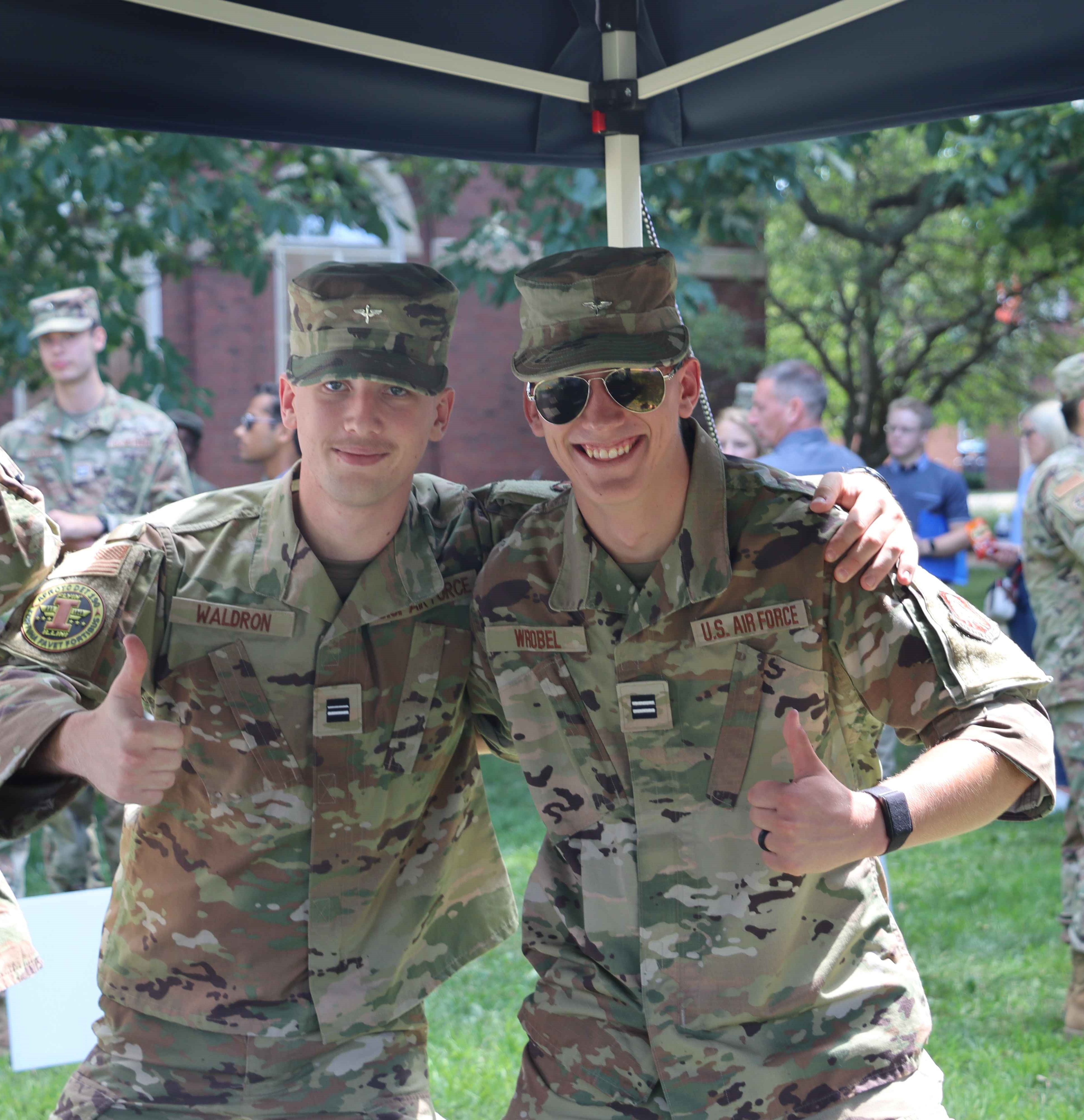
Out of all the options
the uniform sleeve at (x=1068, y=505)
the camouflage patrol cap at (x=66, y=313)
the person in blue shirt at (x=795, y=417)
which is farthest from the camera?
the camouflage patrol cap at (x=66, y=313)

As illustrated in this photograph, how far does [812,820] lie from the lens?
208 centimetres

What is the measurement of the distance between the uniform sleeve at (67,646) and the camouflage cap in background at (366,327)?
0.54 m

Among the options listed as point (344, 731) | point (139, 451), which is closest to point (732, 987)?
point (344, 731)

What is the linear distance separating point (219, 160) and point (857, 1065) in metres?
7.64

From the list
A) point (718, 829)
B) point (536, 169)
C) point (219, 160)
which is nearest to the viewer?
point (718, 829)

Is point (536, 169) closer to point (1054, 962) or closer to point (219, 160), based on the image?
point (219, 160)

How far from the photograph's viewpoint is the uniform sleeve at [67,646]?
2.49 m

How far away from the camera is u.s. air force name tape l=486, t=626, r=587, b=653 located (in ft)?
8.87

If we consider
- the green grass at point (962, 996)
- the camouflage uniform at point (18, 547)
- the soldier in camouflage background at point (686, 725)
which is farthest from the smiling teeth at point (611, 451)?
the green grass at point (962, 996)

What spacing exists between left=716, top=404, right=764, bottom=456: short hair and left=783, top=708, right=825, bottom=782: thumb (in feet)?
17.6

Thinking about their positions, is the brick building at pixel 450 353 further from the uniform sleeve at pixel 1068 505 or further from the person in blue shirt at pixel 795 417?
the uniform sleeve at pixel 1068 505

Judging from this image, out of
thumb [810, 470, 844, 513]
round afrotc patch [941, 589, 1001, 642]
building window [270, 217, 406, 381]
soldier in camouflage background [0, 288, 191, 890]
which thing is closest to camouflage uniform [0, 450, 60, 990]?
thumb [810, 470, 844, 513]

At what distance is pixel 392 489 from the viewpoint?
288 cm

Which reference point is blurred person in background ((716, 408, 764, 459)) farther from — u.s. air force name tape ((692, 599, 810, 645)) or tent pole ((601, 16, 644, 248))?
u.s. air force name tape ((692, 599, 810, 645))
